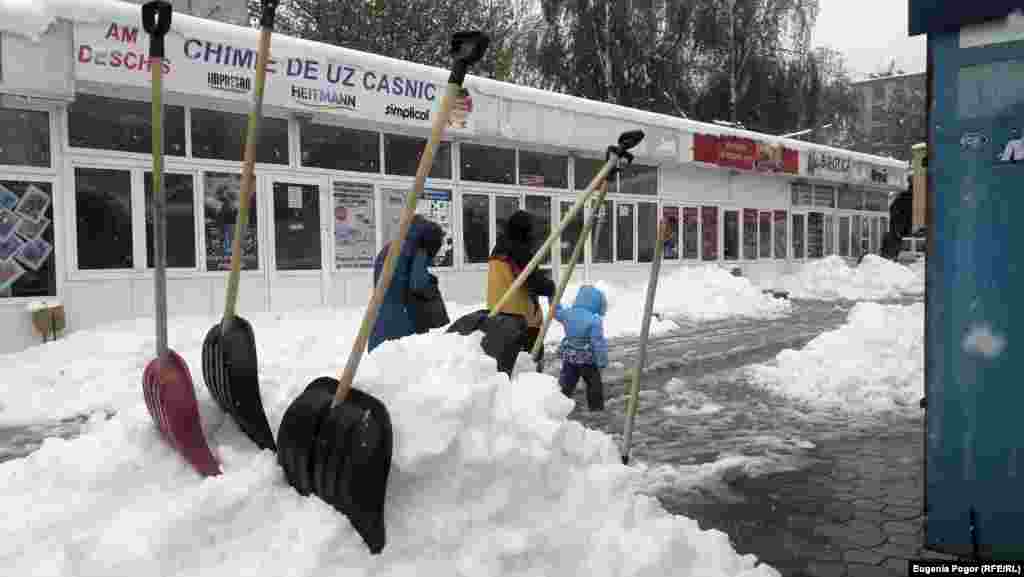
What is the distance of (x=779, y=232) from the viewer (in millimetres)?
23875

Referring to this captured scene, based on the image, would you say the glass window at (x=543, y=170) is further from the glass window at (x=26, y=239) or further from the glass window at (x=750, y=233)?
the glass window at (x=26, y=239)

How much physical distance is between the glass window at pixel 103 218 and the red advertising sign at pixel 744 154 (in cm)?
1298

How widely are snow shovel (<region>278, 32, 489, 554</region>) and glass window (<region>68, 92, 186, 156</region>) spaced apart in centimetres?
826

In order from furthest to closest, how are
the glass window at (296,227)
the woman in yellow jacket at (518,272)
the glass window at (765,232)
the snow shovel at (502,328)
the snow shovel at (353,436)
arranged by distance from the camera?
1. the glass window at (765,232)
2. the glass window at (296,227)
3. the woman in yellow jacket at (518,272)
4. the snow shovel at (502,328)
5. the snow shovel at (353,436)

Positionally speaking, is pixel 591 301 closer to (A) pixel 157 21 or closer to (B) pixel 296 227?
(A) pixel 157 21

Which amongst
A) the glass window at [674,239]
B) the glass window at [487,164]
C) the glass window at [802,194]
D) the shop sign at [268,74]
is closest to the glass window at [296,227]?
the shop sign at [268,74]

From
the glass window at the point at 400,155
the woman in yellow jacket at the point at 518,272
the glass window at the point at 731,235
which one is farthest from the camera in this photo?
the glass window at the point at 731,235

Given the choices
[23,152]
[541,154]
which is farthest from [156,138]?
[541,154]

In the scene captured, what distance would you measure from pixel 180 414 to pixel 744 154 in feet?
64.8

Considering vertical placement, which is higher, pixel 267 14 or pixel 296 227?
pixel 267 14

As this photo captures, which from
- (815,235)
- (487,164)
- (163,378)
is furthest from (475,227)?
(815,235)

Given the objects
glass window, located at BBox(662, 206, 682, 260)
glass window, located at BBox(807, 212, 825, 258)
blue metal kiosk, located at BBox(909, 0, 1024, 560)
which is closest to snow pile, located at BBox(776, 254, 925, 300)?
glass window, located at BBox(807, 212, 825, 258)

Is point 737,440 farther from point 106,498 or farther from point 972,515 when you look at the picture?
point 106,498

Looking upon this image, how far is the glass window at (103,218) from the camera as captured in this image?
1007cm
